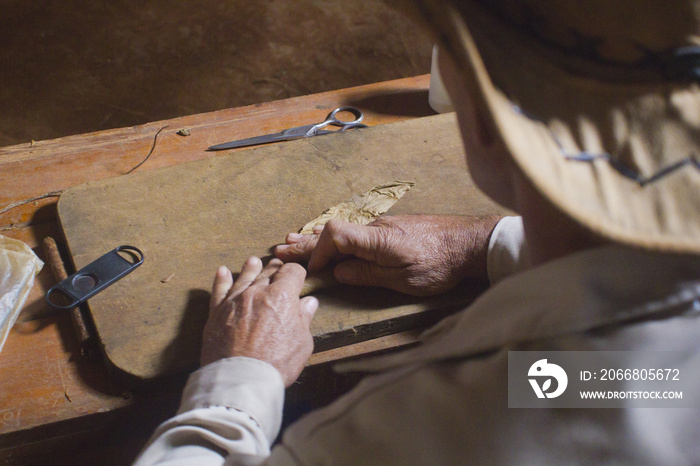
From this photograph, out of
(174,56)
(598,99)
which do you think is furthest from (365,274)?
(174,56)

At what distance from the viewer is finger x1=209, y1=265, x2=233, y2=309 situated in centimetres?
99

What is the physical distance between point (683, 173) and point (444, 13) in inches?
9.9

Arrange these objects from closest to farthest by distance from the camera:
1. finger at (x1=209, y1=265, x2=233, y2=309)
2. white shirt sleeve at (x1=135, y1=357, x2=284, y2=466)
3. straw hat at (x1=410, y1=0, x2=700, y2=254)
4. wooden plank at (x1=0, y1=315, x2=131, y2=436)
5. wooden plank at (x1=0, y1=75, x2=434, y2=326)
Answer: straw hat at (x1=410, y1=0, x2=700, y2=254)
white shirt sleeve at (x1=135, y1=357, x2=284, y2=466)
wooden plank at (x1=0, y1=315, x2=131, y2=436)
finger at (x1=209, y1=265, x2=233, y2=309)
wooden plank at (x1=0, y1=75, x2=434, y2=326)

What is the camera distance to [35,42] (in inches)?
106

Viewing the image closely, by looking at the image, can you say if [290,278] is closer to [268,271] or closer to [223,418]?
[268,271]

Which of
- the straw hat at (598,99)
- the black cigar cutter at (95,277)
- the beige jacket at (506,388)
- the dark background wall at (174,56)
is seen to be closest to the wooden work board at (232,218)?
the black cigar cutter at (95,277)

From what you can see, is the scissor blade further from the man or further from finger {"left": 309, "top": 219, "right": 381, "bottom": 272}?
the man

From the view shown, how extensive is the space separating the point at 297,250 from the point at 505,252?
1.42 ft

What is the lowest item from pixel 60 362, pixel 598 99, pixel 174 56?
pixel 174 56

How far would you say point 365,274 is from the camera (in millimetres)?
1051

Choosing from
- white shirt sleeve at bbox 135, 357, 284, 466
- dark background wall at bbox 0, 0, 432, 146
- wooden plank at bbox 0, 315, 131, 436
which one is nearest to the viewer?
white shirt sleeve at bbox 135, 357, 284, 466

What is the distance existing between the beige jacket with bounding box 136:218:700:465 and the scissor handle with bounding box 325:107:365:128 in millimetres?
1041

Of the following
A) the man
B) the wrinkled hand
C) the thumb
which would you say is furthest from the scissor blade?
the man

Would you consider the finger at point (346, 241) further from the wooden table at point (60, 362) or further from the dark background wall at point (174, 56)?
the dark background wall at point (174, 56)
